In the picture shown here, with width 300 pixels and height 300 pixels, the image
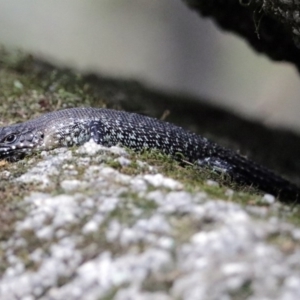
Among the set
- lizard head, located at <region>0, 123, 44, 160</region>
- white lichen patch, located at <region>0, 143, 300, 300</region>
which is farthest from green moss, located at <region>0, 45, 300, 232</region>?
lizard head, located at <region>0, 123, 44, 160</region>

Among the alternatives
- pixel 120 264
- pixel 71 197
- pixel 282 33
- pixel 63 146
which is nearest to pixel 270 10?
pixel 282 33

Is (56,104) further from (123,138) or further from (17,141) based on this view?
(123,138)

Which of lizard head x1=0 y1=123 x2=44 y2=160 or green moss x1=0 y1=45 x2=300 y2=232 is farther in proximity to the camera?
lizard head x1=0 y1=123 x2=44 y2=160

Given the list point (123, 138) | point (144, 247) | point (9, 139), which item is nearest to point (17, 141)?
point (9, 139)

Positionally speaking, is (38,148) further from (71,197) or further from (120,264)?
(120,264)

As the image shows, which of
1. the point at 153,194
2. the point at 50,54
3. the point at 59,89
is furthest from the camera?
the point at 50,54

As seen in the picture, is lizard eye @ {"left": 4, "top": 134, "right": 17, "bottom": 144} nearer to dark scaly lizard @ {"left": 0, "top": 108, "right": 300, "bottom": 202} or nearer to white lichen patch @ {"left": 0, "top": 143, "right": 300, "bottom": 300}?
dark scaly lizard @ {"left": 0, "top": 108, "right": 300, "bottom": 202}

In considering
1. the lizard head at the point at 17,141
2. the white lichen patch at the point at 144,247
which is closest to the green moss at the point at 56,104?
the white lichen patch at the point at 144,247
